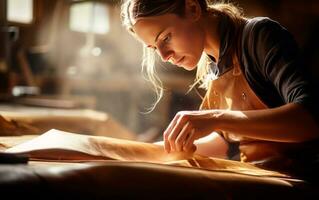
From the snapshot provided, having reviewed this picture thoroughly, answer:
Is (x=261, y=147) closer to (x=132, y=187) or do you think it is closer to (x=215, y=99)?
(x=215, y=99)

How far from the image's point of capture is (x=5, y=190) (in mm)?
912

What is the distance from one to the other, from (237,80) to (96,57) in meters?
5.79

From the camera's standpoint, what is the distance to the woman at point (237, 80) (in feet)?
5.08

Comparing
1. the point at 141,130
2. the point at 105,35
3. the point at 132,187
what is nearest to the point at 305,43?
the point at 141,130

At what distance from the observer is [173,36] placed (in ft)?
6.13

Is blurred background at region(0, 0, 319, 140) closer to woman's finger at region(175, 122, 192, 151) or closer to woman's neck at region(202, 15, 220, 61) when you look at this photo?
woman's neck at region(202, 15, 220, 61)

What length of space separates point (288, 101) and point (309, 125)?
0.34 ft

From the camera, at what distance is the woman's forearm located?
1.52 m

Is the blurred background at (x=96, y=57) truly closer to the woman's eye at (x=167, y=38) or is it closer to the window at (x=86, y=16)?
the window at (x=86, y=16)

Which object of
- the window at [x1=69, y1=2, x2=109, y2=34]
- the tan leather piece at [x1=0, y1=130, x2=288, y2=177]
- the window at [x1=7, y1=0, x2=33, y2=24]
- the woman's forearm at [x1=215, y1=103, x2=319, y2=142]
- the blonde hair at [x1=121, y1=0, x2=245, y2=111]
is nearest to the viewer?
the tan leather piece at [x1=0, y1=130, x2=288, y2=177]

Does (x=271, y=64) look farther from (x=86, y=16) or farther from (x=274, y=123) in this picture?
(x=86, y=16)

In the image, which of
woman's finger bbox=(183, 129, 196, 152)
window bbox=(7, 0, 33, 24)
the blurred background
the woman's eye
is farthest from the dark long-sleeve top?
window bbox=(7, 0, 33, 24)

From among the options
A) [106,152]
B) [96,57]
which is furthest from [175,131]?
[96,57]

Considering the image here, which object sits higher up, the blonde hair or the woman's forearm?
the blonde hair
